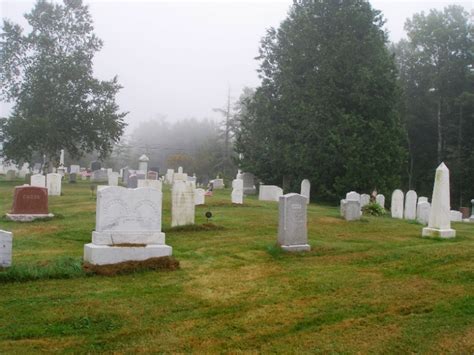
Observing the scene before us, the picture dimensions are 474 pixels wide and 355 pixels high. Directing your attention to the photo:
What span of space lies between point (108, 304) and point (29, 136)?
1108 inches

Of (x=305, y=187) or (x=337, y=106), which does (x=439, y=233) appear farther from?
(x=337, y=106)

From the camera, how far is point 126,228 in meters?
9.36

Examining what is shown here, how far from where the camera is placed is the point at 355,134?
27375mm

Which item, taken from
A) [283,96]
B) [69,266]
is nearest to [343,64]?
[283,96]

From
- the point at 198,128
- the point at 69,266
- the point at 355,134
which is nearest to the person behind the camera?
the point at 69,266

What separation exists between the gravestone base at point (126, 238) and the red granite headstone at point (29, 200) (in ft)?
23.8

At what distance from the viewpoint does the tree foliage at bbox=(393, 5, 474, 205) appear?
133 feet

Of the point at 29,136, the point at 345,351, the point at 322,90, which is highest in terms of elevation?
the point at 322,90

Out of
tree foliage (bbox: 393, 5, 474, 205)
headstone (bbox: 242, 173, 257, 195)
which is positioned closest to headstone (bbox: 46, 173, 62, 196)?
headstone (bbox: 242, 173, 257, 195)

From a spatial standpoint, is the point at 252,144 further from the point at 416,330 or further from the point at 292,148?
the point at 416,330

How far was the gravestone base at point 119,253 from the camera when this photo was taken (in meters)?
8.75

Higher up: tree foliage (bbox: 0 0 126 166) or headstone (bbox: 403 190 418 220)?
tree foliage (bbox: 0 0 126 166)

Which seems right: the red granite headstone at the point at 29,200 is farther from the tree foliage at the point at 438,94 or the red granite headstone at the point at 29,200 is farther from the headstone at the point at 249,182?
the tree foliage at the point at 438,94

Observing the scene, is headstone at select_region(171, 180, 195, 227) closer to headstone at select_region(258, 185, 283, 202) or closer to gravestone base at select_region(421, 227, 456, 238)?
gravestone base at select_region(421, 227, 456, 238)
